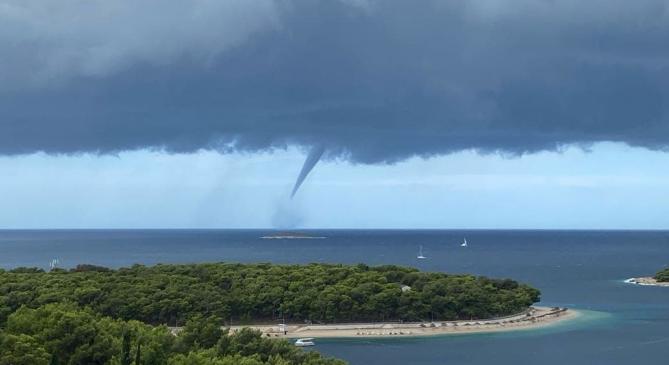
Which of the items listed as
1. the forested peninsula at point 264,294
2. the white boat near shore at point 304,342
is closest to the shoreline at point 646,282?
the forested peninsula at point 264,294

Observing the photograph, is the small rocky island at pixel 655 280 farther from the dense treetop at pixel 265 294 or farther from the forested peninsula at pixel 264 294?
the dense treetop at pixel 265 294

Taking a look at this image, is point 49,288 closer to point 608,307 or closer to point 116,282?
point 116,282

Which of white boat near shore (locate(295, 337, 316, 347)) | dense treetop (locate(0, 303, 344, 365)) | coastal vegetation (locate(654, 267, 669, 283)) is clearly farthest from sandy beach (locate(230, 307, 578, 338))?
coastal vegetation (locate(654, 267, 669, 283))

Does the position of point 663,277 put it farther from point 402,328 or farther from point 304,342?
point 304,342

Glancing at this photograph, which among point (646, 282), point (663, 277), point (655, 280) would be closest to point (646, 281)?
point (646, 282)

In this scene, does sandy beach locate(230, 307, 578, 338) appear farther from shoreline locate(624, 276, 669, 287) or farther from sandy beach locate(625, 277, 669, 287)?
sandy beach locate(625, 277, 669, 287)

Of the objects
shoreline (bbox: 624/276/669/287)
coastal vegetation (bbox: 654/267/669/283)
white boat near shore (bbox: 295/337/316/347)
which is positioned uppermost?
coastal vegetation (bbox: 654/267/669/283)

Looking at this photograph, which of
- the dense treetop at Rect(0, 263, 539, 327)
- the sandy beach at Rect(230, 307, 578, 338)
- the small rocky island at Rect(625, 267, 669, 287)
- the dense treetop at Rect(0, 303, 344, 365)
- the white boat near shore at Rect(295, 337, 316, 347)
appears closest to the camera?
the dense treetop at Rect(0, 303, 344, 365)
